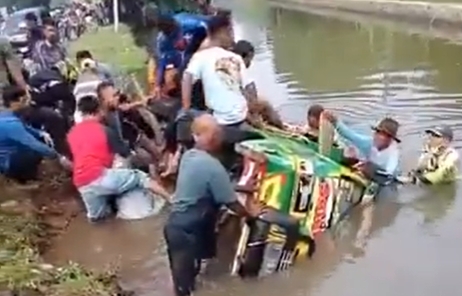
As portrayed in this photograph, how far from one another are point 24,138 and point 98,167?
4.30ft

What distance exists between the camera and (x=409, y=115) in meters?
13.5

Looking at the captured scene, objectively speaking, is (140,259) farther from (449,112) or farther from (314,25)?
(314,25)

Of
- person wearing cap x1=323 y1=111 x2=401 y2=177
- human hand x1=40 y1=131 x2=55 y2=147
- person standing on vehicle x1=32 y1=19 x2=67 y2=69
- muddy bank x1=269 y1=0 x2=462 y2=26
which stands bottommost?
muddy bank x1=269 y1=0 x2=462 y2=26

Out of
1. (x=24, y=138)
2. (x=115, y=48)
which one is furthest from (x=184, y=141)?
(x=115, y=48)

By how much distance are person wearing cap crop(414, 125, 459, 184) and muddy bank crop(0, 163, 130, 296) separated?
10.9 ft

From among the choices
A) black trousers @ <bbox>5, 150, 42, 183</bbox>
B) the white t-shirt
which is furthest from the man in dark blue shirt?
the white t-shirt

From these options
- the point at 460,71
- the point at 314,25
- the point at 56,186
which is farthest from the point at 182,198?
the point at 314,25

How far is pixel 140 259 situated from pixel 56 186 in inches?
93.5

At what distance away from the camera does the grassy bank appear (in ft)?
23.0

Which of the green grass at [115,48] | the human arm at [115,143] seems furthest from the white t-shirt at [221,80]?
the green grass at [115,48]

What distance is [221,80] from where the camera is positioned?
8984mm

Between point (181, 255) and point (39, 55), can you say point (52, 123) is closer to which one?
point (39, 55)

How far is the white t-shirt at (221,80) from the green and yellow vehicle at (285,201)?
1.93ft

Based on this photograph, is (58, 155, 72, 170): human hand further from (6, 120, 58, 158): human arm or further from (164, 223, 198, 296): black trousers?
(164, 223, 198, 296): black trousers
